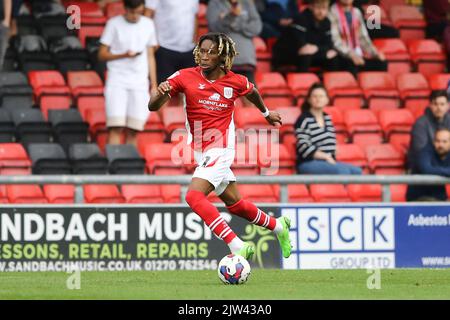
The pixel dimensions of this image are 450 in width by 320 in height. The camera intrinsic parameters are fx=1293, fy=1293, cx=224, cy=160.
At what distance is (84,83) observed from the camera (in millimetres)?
16812

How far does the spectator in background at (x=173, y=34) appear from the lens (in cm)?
1658

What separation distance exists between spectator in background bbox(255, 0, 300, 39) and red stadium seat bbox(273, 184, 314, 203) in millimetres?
3083

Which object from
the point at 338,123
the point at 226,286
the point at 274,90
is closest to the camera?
the point at 226,286

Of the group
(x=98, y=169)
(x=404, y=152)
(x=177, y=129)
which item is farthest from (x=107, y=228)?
(x=404, y=152)

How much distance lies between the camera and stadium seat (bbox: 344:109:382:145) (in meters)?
17.2

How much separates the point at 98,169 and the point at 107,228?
1745mm

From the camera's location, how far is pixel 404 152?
1698 centimetres

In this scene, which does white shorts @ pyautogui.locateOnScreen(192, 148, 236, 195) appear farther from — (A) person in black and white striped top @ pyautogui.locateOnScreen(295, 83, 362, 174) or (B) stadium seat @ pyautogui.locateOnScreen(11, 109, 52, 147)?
(B) stadium seat @ pyautogui.locateOnScreen(11, 109, 52, 147)

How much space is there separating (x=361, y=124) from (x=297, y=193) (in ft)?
5.91

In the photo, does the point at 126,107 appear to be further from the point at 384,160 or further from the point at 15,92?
the point at 384,160

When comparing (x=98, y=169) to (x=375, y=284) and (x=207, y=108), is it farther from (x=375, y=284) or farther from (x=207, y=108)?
A: (x=375, y=284)

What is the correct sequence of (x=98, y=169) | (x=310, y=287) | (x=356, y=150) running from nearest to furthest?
(x=310, y=287) < (x=98, y=169) < (x=356, y=150)

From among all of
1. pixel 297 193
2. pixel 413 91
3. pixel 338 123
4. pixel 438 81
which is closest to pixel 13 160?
pixel 297 193

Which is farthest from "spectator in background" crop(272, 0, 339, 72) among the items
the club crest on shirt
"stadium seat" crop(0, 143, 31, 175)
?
the club crest on shirt
